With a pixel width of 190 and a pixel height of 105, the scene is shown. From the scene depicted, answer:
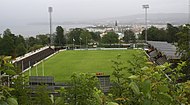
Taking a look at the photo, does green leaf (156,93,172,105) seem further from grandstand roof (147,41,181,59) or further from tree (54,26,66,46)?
tree (54,26,66,46)

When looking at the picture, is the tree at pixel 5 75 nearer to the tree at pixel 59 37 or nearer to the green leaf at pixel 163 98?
the green leaf at pixel 163 98

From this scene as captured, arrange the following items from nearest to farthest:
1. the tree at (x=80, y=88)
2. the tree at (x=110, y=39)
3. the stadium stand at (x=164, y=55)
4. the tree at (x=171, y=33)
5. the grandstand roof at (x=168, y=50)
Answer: the tree at (x=80, y=88) → the stadium stand at (x=164, y=55) → the grandstand roof at (x=168, y=50) → the tree at (x=171, y=33) → the tree at (x=110, y=39)

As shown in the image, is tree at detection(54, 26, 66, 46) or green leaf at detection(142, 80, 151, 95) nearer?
green leaf at detection(142, 80, 151, 95)

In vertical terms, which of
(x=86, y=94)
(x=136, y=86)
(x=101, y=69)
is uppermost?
(x=136, y=86)

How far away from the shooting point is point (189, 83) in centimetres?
184

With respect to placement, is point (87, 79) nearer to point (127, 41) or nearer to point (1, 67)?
point (1, 67)

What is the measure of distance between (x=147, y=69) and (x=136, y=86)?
0.24m

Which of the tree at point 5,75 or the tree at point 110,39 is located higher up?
the tree at point 5,75

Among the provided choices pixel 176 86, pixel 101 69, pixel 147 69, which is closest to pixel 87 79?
pixel 176 86

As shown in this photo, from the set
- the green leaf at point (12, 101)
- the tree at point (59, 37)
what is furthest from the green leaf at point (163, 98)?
the tree at point (59, 37)

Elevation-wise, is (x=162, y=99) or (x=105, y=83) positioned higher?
(x=162, y=99)

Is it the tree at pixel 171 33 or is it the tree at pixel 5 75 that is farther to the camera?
the tree at pixel 171 33

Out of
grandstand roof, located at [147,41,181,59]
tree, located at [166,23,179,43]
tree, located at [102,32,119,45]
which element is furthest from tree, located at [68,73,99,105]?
tree, located at [102,32,119,45]

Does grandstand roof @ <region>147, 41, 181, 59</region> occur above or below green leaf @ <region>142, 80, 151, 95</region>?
below
